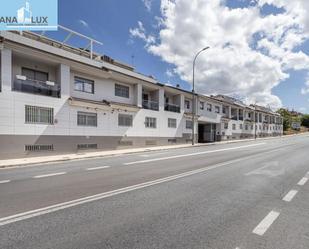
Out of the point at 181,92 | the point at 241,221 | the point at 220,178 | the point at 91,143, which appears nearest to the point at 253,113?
the point at 181,92

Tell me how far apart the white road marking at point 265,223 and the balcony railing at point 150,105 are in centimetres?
2175

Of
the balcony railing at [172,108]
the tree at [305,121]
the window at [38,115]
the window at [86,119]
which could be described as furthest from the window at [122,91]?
the tree at [305,121]

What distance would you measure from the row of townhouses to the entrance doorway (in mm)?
8600

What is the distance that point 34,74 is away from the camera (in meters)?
17.2

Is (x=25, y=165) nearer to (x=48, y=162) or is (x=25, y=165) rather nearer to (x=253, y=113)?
(x=48, y=162)

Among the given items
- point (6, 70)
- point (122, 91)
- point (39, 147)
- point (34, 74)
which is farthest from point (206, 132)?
point (6, 70)

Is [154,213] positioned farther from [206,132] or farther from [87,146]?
[206,132]

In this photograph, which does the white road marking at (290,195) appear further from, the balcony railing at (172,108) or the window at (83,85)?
the balcony railing at (172,108)

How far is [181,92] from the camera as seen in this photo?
100 feet

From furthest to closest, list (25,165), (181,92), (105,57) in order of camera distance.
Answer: (181,92) → (105,57) → (25,165)

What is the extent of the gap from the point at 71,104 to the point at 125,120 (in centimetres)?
645

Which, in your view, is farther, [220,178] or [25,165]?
[25,165]

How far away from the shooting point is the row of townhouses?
1442 centimetres

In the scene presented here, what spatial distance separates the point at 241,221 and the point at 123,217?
7.84 ft
